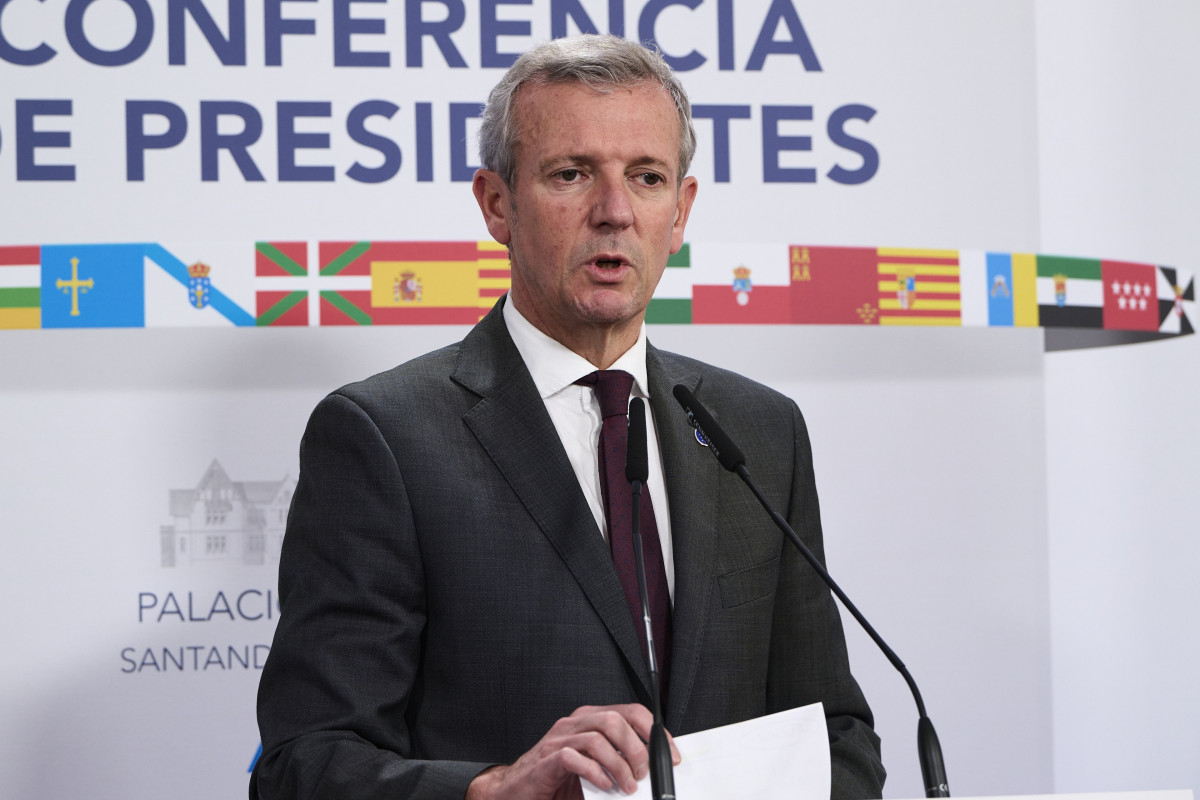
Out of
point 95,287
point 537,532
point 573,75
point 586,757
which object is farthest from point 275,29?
point 586,757

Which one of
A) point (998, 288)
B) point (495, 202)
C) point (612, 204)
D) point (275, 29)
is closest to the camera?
point (612, 204)

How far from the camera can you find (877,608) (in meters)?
2.80

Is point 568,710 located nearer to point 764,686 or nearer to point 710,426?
point 764,686

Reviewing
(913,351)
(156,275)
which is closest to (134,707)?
(156,275)

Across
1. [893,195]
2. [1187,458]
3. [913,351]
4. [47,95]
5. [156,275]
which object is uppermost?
[47,95]

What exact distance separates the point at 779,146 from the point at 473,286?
32.2 inches

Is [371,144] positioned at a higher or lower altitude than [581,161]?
higher

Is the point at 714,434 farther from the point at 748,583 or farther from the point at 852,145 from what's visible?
the point at 852,145

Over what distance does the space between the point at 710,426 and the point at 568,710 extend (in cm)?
46

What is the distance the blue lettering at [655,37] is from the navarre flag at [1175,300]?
1344 mm

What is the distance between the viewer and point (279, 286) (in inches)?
101

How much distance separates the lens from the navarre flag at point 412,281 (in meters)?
2.60

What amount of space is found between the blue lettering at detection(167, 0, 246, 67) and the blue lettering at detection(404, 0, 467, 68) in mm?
368

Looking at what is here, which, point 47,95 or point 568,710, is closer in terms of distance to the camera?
point 568,710
